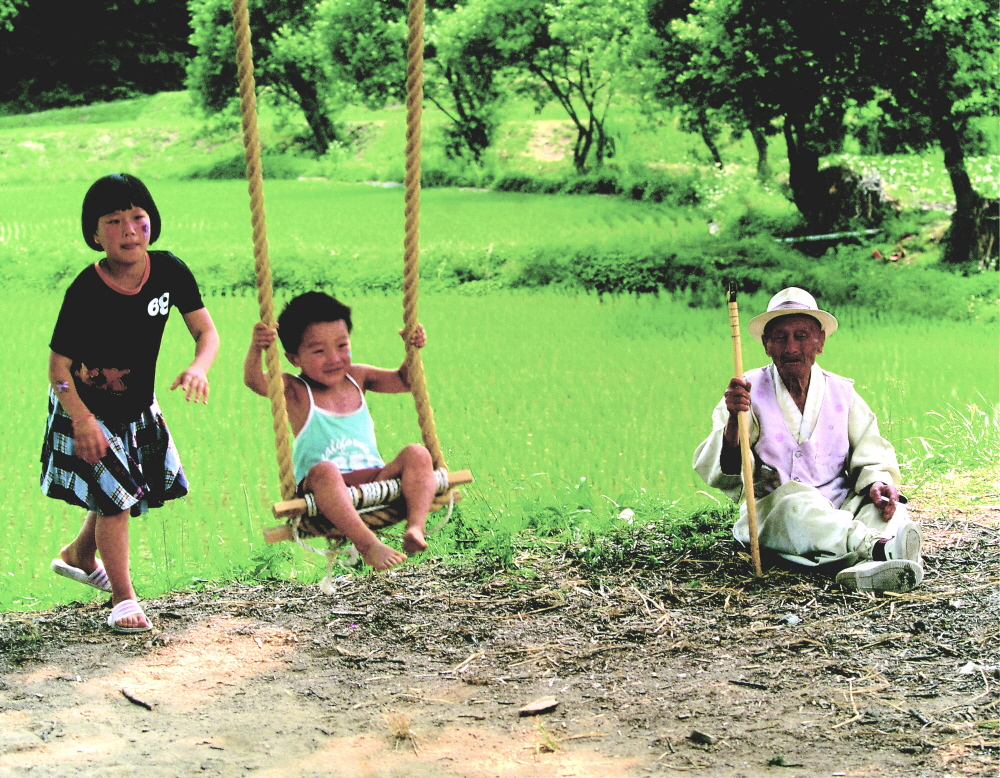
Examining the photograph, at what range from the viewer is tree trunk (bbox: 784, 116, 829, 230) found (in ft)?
A: 33.7

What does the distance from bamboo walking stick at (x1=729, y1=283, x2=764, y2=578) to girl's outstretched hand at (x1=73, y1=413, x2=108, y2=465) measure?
186cm

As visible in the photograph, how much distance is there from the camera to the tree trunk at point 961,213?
366 inches

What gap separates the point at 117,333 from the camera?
10.4ft

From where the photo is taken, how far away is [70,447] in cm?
324

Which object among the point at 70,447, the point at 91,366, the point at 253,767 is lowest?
the point at 253,767

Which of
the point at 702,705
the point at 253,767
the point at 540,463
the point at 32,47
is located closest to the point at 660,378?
the point at 540,463

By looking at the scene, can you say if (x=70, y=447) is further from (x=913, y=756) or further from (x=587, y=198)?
(x=587, y=198)

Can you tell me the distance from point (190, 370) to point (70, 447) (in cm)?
49

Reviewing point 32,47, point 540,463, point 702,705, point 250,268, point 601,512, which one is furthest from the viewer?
point 32,47

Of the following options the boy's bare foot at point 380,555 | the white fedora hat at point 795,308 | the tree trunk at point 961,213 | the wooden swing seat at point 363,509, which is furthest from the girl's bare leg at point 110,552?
the tree trunk at point 961,213

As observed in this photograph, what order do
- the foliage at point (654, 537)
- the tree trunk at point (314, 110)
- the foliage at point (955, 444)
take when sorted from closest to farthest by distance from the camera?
the foliage at point (654, 537) < the foliage at point (955, 444) < the tree trunk at point (314, 110)

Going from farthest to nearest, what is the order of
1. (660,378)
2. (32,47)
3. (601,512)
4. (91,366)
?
(32,47), (660,378), (601,512), (91,366)

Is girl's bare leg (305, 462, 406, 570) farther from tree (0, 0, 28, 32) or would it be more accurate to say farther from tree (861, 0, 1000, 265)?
tree (0, 0, 28, 32)

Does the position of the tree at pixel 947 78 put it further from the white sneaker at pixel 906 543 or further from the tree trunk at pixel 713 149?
the white sneaker at pixel 906 543
